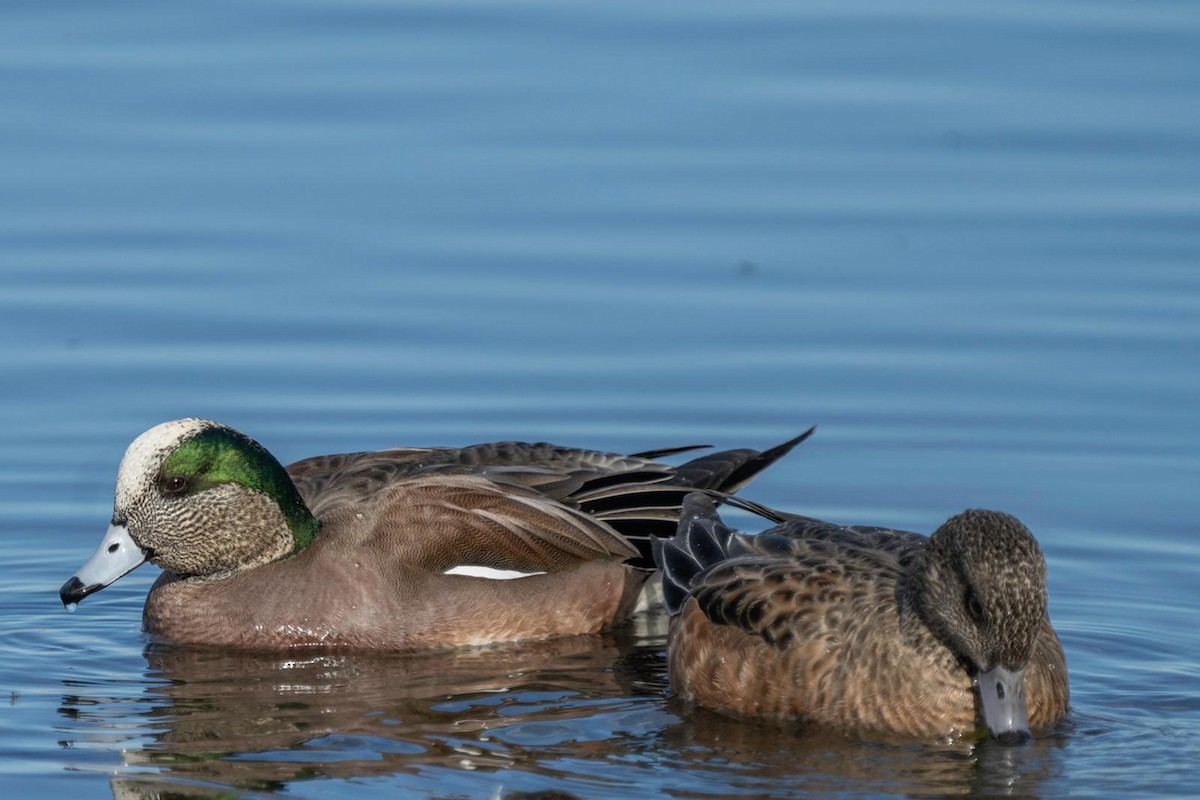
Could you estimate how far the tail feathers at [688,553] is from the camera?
9469mm

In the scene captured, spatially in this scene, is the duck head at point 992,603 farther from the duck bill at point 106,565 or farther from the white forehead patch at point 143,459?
the duck bill at point 106,565

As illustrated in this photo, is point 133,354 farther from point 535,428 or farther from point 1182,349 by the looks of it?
point 1182,349

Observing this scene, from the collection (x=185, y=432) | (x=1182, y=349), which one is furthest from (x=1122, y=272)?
(x=185, y=432)

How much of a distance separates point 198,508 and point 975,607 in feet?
11.6

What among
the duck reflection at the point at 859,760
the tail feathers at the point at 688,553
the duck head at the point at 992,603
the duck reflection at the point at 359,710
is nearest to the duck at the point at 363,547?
the duck reflection at the point at 359,710

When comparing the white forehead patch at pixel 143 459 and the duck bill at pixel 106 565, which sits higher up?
the white forehead patch at pixel 143 459

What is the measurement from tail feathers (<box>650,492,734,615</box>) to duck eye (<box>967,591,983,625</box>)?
1.42 m

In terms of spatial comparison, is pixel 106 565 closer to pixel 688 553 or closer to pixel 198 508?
pixel 198 508

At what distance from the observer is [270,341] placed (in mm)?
12750

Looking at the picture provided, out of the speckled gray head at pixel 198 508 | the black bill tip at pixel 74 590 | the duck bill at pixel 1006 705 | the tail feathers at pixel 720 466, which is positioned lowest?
the duck bill at pixel 1006 705

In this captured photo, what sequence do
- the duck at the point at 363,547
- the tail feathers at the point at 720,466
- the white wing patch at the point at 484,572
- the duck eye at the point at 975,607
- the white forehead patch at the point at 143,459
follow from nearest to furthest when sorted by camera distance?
the duck eye at the point at 975,607
the white forehead patch at the point at 143,459
the duck at the point at 363,547
the white wing patch at the point at 484,572
the tail feathers at the point at 720,466

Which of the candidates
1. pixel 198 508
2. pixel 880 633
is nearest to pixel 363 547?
Answer: pixel 198 508

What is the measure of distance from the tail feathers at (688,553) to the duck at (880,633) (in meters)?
0.04

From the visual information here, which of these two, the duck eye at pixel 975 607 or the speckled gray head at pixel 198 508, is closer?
the duck eye at pixel 975 607
